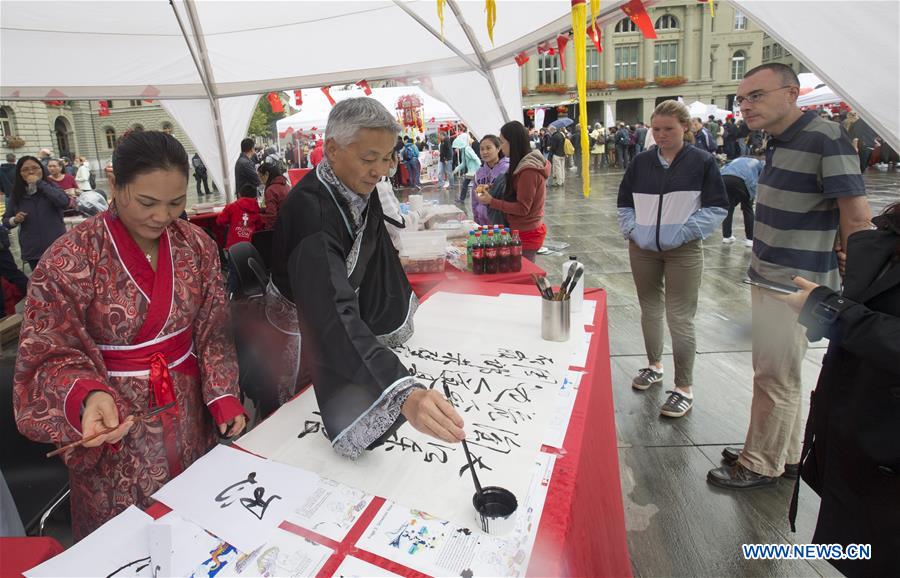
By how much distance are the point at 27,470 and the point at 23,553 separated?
1060mm

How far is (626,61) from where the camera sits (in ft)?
125

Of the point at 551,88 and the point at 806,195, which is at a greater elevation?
the point at 551,88

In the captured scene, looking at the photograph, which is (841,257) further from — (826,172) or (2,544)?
(2,544)

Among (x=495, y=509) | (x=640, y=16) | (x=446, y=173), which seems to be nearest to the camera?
(x=495, y=509)

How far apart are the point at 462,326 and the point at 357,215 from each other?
31.9 inches

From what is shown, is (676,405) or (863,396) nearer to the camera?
(863,396)

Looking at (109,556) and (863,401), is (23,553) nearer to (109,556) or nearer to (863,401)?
(109,556)

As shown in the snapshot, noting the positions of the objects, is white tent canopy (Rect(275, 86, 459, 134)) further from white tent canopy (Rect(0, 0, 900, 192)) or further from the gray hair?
the gray hair

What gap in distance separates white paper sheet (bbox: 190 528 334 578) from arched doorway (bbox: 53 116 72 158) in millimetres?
36557

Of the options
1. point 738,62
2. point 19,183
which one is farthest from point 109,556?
point 738,62

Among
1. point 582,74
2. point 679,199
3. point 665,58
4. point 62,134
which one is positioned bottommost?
point 679,199

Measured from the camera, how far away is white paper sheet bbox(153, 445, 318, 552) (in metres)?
0.98

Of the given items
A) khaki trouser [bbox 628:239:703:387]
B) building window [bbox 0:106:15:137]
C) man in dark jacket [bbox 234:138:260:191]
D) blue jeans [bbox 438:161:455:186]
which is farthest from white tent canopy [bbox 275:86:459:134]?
building window [bbox 0:106:15:137]

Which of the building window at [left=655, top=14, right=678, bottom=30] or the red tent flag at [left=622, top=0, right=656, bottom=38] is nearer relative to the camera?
the red tent flag at [left=622, top=0, right=656, bottom=38]
